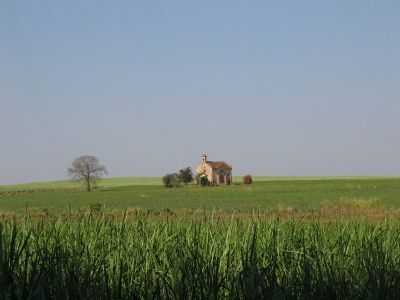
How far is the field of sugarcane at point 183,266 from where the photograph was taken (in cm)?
325

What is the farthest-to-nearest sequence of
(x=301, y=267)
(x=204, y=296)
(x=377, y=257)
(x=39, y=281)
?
(x=377, y=257), (x=301, y=267), (x=204, y=296), (x=39, y=281)

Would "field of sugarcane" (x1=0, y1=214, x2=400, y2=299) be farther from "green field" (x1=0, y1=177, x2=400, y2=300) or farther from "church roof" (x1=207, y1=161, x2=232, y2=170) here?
"church roof" (x1=207, y1=161, x2=232, y2=170)

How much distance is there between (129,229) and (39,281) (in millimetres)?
1858

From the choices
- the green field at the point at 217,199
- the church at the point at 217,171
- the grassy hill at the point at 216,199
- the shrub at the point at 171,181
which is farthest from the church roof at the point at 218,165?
the grassy hill at the point at 216,199

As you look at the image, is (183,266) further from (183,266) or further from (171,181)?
(171,181)

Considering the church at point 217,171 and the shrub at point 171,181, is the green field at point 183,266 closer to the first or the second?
the shrub at point 171,181

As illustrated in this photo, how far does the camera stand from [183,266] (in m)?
3.58

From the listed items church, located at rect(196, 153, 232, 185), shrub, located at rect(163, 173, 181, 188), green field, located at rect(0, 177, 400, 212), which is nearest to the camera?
green field, located at rect(0, 177, 400, 212)

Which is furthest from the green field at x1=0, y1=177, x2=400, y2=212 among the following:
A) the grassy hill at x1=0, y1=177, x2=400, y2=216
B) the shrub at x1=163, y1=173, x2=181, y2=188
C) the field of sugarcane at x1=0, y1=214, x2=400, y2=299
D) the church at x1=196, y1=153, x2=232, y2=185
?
the church at x1=196, y1=153, x2=232, y2=185

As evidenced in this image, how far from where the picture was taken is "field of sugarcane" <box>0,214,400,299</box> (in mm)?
3248

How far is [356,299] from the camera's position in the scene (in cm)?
360

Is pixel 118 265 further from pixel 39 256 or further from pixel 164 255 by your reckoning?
pixel 39 256

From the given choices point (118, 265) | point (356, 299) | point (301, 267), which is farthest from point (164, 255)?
point (356, 299)

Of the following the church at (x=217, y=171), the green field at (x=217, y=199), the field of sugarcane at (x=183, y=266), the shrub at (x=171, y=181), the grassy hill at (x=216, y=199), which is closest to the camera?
the field of sugarcane at (x=183, y=266)
